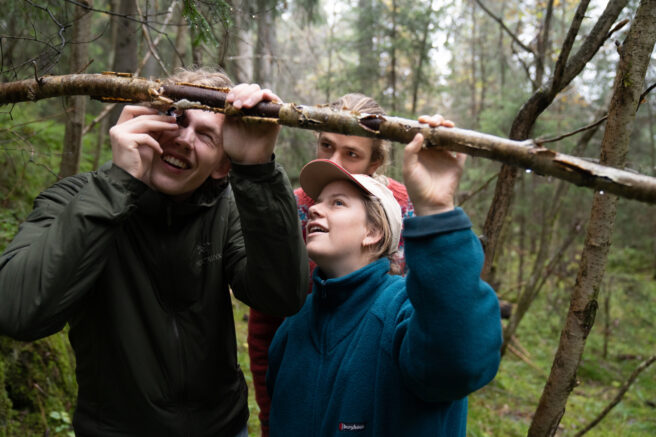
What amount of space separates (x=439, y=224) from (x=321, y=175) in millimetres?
933

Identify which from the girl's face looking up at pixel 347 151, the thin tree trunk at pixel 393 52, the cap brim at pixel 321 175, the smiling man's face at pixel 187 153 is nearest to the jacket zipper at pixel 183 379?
the smiling man's face at pixel 187 153

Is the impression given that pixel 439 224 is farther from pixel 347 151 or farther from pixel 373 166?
pixel 373 166

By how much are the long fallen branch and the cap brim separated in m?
0.44

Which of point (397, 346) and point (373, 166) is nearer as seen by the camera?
point (397, 346)

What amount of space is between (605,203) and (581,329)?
67cm

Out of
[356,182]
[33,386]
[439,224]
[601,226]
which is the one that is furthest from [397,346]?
[33,386]

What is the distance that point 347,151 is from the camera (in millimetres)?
3090

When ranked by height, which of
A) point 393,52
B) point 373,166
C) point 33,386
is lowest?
point 33,386

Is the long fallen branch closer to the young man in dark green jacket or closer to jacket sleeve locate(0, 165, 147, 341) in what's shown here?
the young man in dark green jacket

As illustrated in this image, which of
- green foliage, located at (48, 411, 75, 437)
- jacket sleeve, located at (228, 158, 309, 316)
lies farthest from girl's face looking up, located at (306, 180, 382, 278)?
green foliage, located at (48, 411, 75, 437)

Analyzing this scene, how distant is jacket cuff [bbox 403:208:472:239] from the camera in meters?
1.25

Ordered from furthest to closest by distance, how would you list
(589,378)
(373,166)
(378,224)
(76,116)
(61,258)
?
(589,378)
(76,116)
(373,166)
(378,224)
(61,258)

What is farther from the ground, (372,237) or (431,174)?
(431,174)

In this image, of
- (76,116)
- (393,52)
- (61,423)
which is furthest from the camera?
(393,52)
